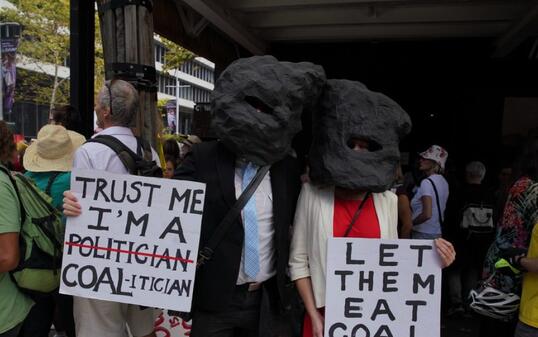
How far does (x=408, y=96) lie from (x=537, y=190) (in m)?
5.79

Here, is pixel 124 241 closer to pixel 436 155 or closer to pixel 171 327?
pixel 171 327

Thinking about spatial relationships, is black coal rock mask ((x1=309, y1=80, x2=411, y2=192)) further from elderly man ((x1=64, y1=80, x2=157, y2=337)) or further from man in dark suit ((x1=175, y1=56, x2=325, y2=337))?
elderly man ((x1=64, y1=80, x2=157, y2=337))

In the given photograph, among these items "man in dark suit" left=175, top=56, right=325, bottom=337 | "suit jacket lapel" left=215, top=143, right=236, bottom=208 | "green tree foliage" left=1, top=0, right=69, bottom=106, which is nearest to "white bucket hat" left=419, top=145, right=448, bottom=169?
"man in dark suit" left=175, top=56, right=325, bottom=337

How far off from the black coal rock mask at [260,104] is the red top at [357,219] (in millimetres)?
385

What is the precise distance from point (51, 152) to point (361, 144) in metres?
1.70

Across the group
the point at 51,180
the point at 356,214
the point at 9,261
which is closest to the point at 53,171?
the point at 51,180

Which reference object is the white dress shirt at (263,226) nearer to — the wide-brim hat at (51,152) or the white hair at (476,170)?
the wide-brim hat at (51,152)

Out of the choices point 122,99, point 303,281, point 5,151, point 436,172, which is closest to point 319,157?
point 303,281

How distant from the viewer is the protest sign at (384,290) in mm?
1948

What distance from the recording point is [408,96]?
8070 mm

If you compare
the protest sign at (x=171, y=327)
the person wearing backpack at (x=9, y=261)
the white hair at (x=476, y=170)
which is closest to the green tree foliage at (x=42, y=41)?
the white hair at (x=476, y=170)

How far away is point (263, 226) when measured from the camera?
206 cm

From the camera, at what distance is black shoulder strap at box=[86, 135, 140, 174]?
2.33m

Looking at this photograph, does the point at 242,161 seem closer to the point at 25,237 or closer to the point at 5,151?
the point at 25,237
